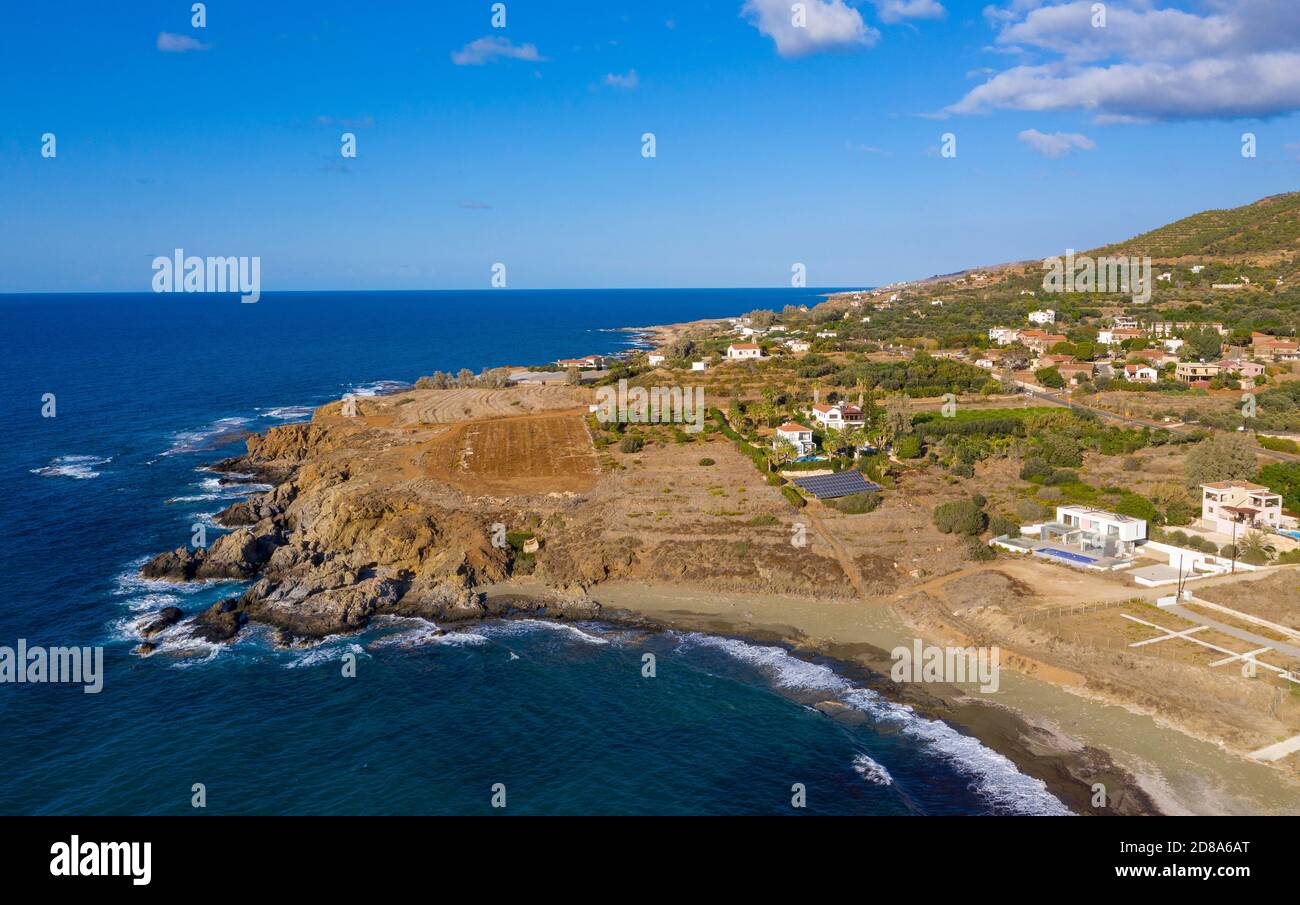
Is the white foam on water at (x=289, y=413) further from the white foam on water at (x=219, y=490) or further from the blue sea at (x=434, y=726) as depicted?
the blue sea at (x=434, y=726)

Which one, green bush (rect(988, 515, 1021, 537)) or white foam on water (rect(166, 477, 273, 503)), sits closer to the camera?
green bush (rect(988, 515, 1021, 537))

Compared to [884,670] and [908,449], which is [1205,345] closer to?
[908,449]

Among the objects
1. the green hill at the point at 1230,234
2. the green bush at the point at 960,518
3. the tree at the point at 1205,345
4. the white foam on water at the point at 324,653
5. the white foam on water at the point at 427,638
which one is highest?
the green hill at the point at 1230,234

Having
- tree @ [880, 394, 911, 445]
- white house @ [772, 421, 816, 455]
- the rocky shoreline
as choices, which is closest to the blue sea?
the rocky shoreline

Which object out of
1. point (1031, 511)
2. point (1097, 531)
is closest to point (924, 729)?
point (1097, 531)

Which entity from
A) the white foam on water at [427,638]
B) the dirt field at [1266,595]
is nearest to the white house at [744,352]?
the dirt field at [1266,595]

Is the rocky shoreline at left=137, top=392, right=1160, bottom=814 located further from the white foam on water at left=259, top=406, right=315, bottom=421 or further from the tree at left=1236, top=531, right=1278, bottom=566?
the white foam on water at left=259, top=406, right=315, bottom=421

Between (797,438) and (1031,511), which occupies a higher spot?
(797,438)
